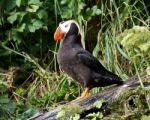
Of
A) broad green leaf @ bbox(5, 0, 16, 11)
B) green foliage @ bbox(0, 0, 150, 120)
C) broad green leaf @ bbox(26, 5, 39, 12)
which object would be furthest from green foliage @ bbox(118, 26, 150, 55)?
broad green leaf @ bbox(5, 0, 16, 11)

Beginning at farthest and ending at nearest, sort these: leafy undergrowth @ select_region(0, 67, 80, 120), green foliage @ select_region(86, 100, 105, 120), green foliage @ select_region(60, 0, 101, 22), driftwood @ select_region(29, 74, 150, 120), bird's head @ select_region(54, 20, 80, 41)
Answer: green foliage @ select_region(60, 0, 101, 22)
leafy undergrowth @ select_region(0, 67, 80, 120)
bird's head @ select_region(54, 20, 80, 41)
driftwood @ select_region(29, 74, 150, 120)
green foliage @ select_region(86, 100, 105, 120)

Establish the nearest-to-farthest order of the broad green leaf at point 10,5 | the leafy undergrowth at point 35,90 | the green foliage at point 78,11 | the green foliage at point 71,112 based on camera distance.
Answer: the green foliage at point 71,112, the leafy undergrowth at point 35,90, the green foliage at point 78,11, the broad green leaf at point 10,5

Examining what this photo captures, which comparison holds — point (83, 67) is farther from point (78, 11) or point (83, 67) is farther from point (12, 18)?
point (12, 18)

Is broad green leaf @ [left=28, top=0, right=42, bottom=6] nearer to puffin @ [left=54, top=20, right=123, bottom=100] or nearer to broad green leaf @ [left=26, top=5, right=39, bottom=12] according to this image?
broad green leaf @ [left=26, top=5, right=39, bottom=12]

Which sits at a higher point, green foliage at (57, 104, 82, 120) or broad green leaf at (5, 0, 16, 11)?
Result: broad green leaf at (5, 0, 16, 11)

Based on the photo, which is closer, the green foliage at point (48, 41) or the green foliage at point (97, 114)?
the green foliage at point (97, 114)

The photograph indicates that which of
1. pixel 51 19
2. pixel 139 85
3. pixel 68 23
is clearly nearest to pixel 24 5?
pixel 51 19

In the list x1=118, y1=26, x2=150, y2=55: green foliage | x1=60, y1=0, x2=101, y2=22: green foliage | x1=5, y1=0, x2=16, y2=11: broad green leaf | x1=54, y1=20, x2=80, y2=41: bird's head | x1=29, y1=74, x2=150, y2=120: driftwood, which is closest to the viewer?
x1=118, y1=26, x2=150, y2=55: green foliage

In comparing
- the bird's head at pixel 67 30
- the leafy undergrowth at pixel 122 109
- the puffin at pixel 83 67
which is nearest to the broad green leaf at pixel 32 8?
the bird's head at pixel 67 30

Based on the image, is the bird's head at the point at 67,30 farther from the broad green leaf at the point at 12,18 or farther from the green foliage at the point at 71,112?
the broad green leaf at the point at 12,18

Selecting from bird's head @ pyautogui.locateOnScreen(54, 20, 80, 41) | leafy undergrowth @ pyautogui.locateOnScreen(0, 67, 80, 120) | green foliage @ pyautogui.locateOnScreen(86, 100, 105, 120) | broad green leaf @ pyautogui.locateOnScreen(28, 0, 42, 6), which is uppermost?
broad green leaf @ pyautogui.locateOnScreen(28, 0, 42, 6)

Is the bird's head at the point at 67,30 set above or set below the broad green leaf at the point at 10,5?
below

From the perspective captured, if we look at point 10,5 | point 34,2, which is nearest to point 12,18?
point 10,5

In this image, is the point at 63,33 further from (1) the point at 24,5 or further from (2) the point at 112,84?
(1) the point at 24,5
